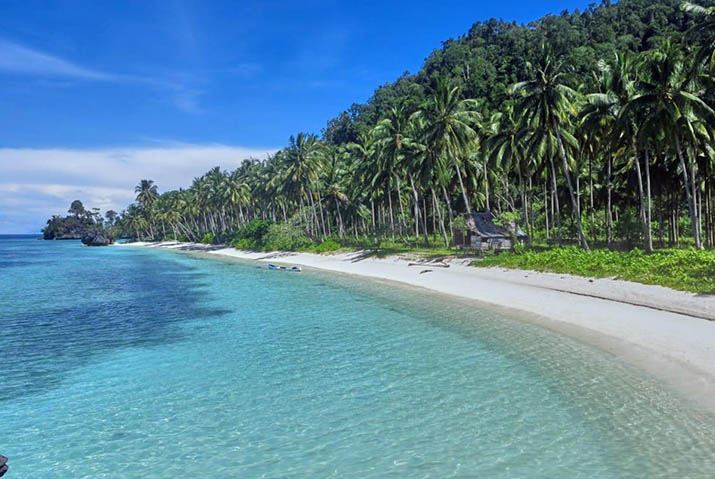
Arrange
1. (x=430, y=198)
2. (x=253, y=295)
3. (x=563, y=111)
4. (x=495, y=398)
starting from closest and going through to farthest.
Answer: (x=495, y=398) → (x=253, y=295) → (x=563, y=111) → (x=430, y=198)

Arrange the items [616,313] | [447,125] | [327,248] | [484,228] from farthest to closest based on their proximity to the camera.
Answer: [327,248] → [484,228] → [447,125] → [616,313]

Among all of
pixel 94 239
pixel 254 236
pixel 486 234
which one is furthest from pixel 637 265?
pixel 94 239

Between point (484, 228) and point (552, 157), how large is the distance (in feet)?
28.4

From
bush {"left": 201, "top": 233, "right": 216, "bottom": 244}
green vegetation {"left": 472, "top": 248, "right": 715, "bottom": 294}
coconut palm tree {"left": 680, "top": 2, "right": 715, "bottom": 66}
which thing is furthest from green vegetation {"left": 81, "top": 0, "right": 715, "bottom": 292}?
bush {"left": 201, "top": 233, "right": 216, "bottom": 244}

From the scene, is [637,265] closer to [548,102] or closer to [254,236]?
[548,102]

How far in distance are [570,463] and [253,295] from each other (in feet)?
82.1

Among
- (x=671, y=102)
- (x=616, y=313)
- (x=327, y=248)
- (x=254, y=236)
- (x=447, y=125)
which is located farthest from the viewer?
(x=254, y=236)

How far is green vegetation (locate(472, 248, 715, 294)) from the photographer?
19.5 m

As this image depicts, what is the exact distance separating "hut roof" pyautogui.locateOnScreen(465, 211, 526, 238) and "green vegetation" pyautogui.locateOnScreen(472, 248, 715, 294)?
328 inches

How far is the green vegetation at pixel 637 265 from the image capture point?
19484 mm

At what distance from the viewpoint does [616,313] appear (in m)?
18.3

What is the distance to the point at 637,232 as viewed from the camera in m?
37.7

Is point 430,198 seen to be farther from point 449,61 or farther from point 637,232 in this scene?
point 449,61

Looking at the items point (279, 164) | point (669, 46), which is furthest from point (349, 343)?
point (279, 164)
